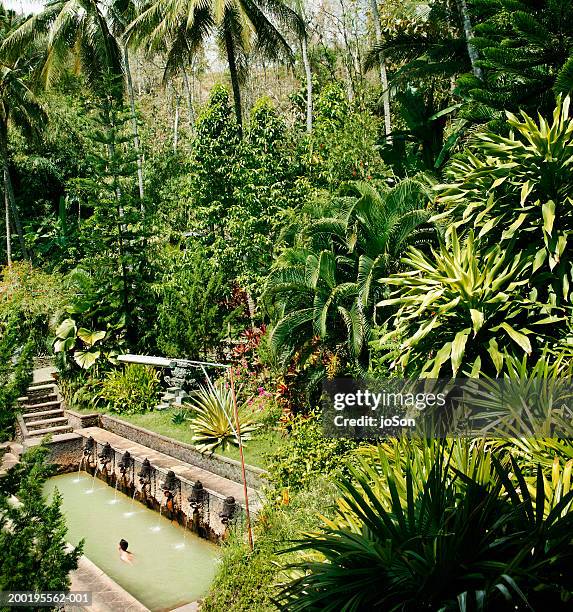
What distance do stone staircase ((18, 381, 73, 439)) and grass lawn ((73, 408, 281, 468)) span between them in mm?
1187

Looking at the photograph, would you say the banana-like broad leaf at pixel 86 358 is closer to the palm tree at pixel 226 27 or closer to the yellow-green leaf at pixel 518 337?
the palm tree at pixel 226 27

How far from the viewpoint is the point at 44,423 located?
43.6ft

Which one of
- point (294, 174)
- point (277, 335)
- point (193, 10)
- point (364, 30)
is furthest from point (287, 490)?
point (364, 30)

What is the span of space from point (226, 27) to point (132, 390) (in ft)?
28.2

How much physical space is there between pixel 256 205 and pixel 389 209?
454cm

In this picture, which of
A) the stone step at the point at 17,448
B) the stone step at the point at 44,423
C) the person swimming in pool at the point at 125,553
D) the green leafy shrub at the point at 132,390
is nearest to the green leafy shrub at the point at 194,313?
the green leafy shrub at the point at 132,390

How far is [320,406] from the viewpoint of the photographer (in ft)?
30.2

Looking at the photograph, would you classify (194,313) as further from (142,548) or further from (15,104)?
(15,104)

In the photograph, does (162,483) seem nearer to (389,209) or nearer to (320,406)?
(320,406)

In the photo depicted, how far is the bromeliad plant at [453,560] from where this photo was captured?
9.89ft

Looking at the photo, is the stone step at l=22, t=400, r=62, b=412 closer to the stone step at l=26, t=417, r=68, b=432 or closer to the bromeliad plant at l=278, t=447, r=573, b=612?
the stone step at l=26, t=417, r=68, b=432

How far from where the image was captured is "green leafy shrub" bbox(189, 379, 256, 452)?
10273 millimetres

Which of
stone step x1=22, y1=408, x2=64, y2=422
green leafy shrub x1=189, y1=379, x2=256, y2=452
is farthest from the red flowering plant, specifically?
stone step x1=22, y1=408, x2=64, y2=422

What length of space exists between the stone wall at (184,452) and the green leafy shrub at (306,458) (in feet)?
1.11
